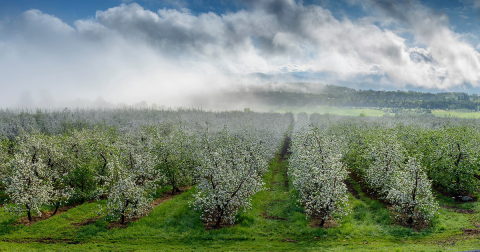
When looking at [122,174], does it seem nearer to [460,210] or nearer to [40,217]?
[40,217]

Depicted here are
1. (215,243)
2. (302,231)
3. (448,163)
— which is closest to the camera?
(215,243)

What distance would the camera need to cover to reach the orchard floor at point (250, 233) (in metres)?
26.8

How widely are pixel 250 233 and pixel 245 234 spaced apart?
711 mm

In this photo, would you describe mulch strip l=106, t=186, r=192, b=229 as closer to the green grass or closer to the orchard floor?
the orchard floor

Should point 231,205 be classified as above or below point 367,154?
below

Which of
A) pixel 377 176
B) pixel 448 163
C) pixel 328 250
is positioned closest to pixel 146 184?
pixel 328 250

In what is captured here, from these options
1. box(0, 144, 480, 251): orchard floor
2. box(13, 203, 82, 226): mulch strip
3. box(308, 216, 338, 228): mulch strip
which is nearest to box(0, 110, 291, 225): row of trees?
box(13, 203, 82, 226): mulch strip

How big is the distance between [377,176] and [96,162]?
157ft

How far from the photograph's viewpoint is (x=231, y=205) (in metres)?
31.9

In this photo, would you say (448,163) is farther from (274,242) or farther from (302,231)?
→ (274,242)

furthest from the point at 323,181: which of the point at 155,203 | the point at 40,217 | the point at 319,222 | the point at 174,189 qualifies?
the point at 40,217

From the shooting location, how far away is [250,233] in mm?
30078

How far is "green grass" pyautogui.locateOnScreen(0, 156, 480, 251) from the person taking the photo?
26.8m

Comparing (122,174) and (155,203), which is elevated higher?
(122,174)
